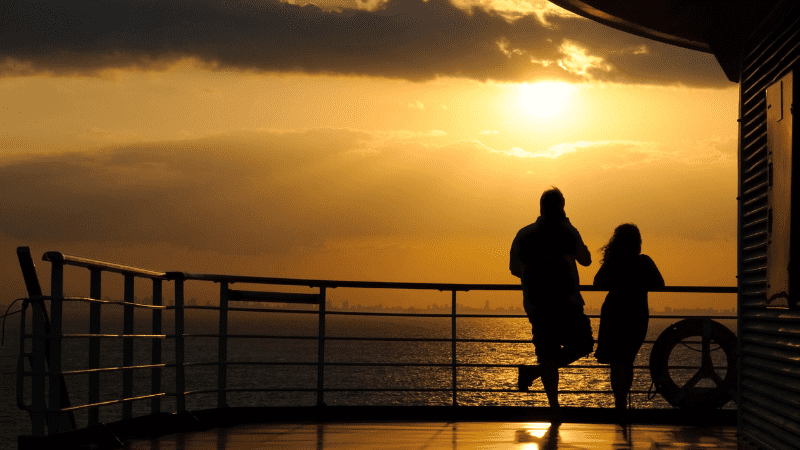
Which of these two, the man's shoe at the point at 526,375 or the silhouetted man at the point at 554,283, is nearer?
the silhouetted man at the point at 554,283

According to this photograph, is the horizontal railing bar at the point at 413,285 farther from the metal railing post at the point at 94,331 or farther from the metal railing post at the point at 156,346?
the metal railing post at the point at 94,331

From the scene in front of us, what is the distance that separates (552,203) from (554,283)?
480 mm

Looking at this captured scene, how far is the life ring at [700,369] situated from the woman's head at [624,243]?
2.41 ft

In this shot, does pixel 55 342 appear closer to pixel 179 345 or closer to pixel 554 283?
pixel 179 345

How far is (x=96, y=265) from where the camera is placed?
13.6 feet

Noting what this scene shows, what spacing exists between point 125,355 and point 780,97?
3476mm

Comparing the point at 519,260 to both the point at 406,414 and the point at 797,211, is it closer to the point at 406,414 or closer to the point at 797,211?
the point at 406,414

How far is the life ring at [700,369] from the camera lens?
595cm

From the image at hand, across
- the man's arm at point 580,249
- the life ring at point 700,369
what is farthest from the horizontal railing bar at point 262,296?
the life ring at point 700,369

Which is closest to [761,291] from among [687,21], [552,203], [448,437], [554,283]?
[554,283]

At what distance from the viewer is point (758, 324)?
186 inches

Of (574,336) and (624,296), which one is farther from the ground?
(624,296)

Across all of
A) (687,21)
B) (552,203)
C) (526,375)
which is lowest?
(526,375)

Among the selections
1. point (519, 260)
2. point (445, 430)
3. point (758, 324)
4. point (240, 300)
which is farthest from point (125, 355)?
point (758, 324)
